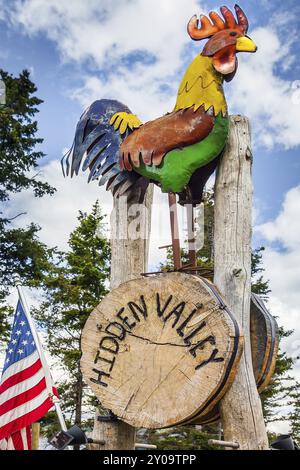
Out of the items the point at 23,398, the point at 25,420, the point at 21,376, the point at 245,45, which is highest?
the point at 245,45

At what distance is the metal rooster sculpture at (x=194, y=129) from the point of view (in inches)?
157

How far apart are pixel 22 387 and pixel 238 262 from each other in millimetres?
2090

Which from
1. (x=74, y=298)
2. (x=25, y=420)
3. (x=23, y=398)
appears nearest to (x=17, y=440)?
(x=25, y=420)

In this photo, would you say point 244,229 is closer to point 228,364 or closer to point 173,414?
point 228,364

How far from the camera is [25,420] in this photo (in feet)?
13.7

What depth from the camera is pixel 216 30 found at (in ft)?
13.6

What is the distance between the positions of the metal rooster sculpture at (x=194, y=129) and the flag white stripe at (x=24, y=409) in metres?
1.88

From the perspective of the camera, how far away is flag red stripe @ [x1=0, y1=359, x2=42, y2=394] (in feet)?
14.2

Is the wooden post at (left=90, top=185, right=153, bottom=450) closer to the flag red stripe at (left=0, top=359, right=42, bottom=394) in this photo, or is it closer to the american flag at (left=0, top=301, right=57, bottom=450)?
the american flag at (left=0, top=301, right=57, bottom=450)

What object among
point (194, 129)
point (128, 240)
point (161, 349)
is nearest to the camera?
point (161, 349)

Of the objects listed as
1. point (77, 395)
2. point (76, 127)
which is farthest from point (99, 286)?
point (76, 127)

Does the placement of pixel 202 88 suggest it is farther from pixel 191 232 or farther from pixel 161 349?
pixel 161 349

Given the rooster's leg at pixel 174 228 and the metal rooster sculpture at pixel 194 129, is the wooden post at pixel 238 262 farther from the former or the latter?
the rooster's leg at pixel 174 228

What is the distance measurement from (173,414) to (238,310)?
861 millimetres
